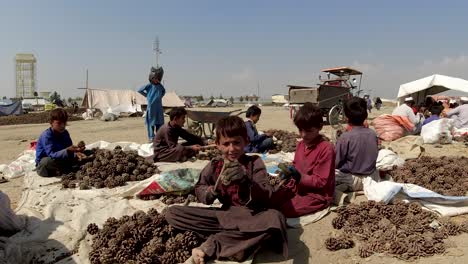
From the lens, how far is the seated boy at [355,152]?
155 inches

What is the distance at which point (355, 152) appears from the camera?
13.1 feet

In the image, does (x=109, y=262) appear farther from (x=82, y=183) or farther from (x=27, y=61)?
(x=27, y=61)

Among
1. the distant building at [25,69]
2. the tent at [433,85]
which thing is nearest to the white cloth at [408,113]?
the tent at [433,85]

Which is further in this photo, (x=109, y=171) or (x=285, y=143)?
(x=285, y=143)

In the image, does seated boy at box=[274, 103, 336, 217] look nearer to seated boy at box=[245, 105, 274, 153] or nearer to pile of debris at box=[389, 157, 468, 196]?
pile of debris at box=[389, 157, 468, 196]

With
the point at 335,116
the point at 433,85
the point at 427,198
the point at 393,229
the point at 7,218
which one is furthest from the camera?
the point at 335,116

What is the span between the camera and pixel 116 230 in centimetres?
299

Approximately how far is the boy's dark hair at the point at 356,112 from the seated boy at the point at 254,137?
2.61 meters

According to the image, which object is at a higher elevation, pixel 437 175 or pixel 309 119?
pixel 309 119

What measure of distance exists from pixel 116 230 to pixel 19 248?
→ 80 centimetres

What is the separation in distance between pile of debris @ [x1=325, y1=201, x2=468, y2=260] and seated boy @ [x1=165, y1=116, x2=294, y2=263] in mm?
651

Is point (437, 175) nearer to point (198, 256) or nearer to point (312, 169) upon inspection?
point (312, 169)

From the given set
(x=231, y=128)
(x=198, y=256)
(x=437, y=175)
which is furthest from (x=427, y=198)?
(x=198, y=256)

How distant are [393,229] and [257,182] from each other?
138 centimetres
